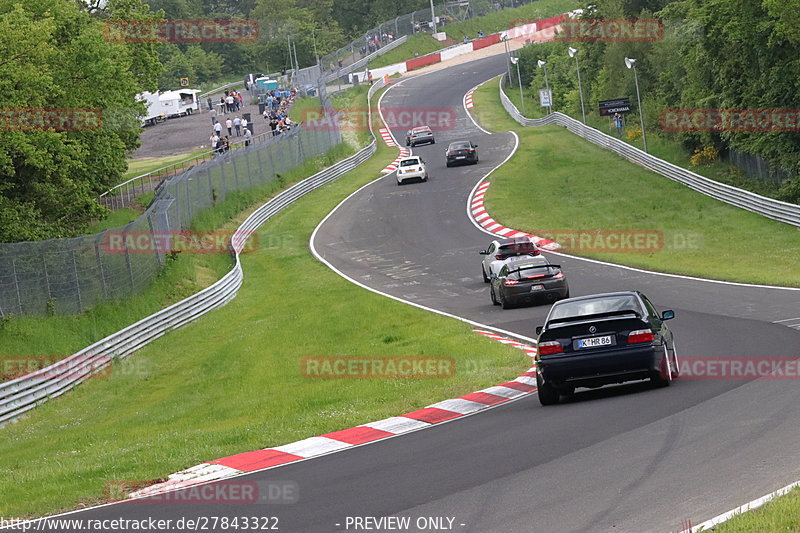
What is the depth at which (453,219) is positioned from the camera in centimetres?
4797

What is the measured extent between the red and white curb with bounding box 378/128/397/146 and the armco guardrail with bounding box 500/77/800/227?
10.4 meters

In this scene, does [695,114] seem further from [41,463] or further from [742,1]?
[41,463]

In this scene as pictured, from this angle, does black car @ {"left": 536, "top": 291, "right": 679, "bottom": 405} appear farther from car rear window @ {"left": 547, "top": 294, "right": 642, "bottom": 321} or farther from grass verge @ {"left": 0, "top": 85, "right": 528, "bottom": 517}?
grass verge @ {"left": 0, "top": 85, "right": 528, "bottom": 517}

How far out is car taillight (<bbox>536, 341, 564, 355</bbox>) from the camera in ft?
47.9

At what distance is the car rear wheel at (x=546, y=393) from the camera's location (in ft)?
48.2

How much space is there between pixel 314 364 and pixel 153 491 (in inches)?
435

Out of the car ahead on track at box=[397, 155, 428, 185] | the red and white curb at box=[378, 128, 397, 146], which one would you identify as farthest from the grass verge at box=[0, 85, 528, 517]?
the red and white curb at box=[378, 128, 397, 146]

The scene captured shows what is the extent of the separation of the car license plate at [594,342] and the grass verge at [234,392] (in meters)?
2.73

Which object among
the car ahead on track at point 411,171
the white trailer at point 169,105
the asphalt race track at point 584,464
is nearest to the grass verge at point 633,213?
the car ahead on track at point 411,171

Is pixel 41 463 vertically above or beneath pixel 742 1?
beneath

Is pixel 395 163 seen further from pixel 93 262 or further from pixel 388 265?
pixel 93 262

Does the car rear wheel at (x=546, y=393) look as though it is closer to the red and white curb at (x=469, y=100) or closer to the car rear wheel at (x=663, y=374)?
the car rear wheel at (x=663, y=374)

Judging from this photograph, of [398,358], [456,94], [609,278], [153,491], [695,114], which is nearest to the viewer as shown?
[153,491]

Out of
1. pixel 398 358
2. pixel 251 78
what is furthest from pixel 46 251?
pixel 251 78
